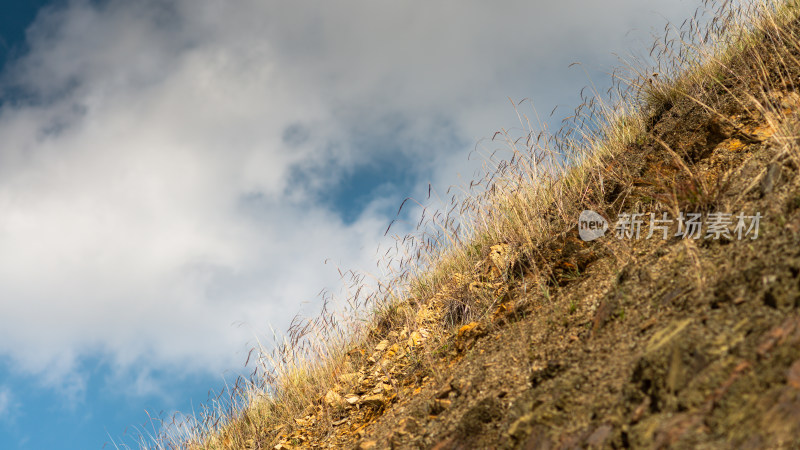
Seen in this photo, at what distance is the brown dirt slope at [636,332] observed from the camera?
6.48 feet

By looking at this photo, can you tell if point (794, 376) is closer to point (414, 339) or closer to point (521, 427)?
point (521, 427)

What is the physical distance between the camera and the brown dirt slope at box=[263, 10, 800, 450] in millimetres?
1975

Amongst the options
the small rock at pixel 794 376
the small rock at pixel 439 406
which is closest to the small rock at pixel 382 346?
the small rock at pixel 439 406

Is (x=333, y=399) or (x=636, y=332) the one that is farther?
(x=333, y=399)

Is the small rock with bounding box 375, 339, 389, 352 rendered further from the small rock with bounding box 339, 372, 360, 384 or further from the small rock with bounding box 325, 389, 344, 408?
the small rock with bounding box 325, 389, 344, 408

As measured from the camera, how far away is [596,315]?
9.73ft

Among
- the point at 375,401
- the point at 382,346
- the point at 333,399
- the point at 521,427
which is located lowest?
the point at 521,427

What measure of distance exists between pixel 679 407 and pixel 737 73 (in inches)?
148

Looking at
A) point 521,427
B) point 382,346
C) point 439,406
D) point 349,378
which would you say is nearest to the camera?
point 521,427

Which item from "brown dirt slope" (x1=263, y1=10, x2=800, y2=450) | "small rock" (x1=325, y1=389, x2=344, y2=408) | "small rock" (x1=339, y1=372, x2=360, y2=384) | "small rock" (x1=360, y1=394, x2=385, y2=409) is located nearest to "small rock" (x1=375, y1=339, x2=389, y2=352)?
"brown dirt slope" (x1=263, y1=10, x2=800, y2=450)

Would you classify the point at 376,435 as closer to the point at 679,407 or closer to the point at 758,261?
the point at 679,407

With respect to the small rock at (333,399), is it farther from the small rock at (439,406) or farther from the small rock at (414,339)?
the small rock at (439,406)

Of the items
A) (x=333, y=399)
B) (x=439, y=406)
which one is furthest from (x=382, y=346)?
(x=439, y=406)

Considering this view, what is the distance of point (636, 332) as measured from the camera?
2.58 metres
